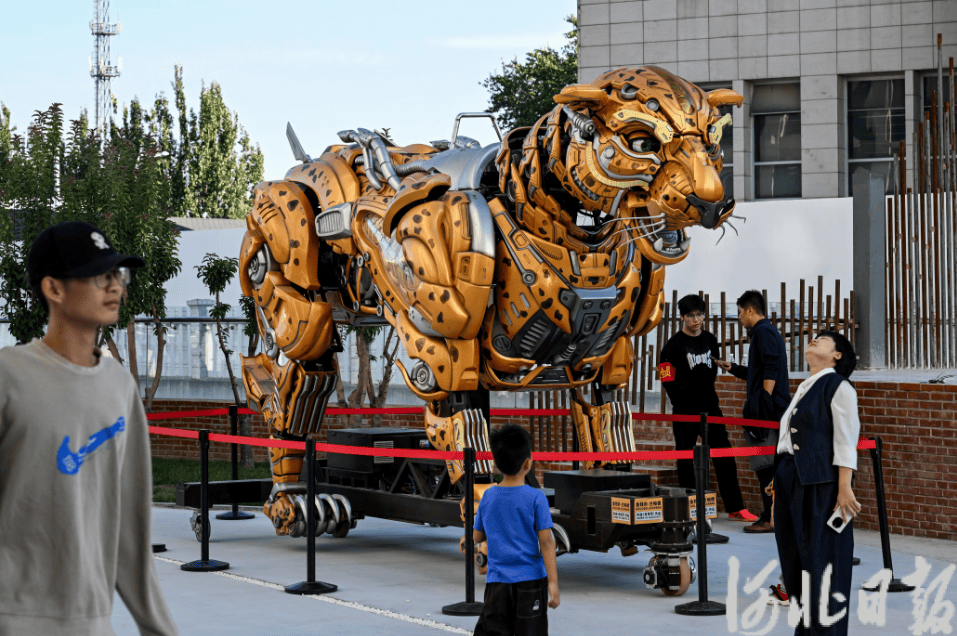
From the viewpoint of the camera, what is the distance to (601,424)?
25.4 ft

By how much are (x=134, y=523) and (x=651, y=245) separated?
4007 mm

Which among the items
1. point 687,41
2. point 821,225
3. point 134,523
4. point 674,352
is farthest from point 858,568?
point 687,41

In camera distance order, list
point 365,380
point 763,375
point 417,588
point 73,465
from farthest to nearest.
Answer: point 365,380 < point 763,375 < point 417,588 < point 73,465

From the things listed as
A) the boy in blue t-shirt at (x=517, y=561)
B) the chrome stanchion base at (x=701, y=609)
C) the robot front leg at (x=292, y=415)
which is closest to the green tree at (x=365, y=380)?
the robot front leg at (x=292, y=415)

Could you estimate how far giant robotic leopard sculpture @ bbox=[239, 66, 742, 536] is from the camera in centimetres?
658

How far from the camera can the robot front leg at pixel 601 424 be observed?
773 cm

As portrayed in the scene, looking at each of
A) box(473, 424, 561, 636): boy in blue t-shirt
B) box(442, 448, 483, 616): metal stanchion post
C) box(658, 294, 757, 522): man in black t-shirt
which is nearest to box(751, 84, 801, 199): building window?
box(658, 294, 757, 522): man in black t-shirt

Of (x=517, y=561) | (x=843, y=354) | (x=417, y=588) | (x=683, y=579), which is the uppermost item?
(x=843, y=354)

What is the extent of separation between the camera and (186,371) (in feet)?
56.9

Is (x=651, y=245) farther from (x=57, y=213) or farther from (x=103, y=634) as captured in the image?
(x=57, y=213)

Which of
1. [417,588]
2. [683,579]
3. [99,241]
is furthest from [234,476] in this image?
[99,241]

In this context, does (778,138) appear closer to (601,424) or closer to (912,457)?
(912,457)

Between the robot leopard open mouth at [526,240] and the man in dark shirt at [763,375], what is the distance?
170cm

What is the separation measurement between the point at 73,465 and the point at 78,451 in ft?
0.11
